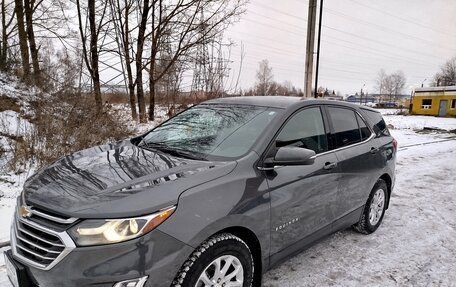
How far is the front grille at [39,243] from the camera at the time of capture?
1.78 metres

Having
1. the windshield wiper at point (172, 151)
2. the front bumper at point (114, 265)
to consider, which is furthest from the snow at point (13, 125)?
the front bumper at point (114, 265)

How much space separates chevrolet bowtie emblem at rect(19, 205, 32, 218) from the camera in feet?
6.72

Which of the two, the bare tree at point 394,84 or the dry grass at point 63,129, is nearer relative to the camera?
the dry grass at point 63,129

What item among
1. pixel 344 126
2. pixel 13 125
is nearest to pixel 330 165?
pixel 344 126

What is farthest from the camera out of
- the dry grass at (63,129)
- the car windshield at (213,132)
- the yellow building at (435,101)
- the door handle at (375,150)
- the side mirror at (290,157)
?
the yellow building at (435,101)

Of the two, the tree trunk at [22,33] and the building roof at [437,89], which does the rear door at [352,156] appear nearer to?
the tree trunk at [22,33]

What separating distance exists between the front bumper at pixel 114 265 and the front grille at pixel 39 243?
0.04 meters

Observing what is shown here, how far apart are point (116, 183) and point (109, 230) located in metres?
0.40

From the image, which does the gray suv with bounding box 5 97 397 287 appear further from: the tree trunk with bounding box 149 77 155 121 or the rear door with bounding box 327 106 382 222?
the tree trunk with bounding box 149 77 155 121

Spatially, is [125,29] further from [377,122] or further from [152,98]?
[377,122]

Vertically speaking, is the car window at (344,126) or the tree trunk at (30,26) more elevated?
the tree trunk at (30,26)

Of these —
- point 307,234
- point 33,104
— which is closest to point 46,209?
point 307,234

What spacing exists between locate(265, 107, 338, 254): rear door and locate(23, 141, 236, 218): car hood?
538 mm

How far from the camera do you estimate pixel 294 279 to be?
9.95 ft
